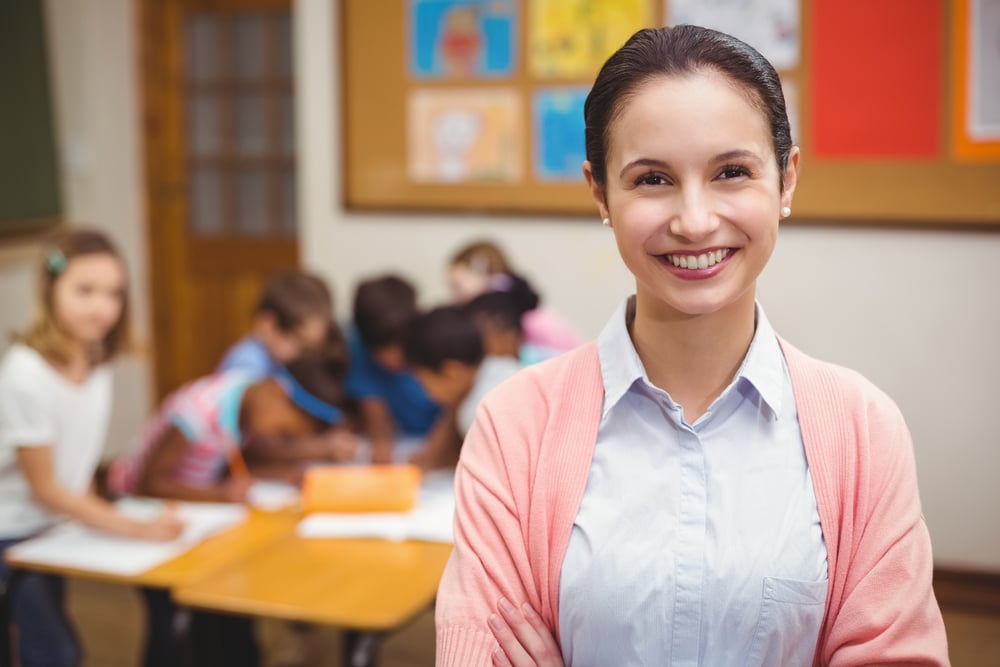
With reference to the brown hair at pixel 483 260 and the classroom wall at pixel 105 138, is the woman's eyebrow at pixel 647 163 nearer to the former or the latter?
the brown hair at pixel 483 260

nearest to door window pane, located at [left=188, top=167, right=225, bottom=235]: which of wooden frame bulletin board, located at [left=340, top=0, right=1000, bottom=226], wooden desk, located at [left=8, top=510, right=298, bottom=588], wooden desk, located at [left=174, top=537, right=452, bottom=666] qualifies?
wooden frame bulletin board, located at [left=340, top=0, right=1000, bottom=226]

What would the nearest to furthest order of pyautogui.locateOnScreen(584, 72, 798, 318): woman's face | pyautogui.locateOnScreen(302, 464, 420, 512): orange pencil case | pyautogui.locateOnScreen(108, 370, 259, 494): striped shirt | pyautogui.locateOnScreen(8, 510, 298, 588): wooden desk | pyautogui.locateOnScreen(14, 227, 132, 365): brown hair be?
pyautogui.locateOnScreen(584, 72, 798, 318): woman's face < pyautogui.locateOnScreen(8, 510, 298, 588): wooden desk < pyautogui.locateOnScreen(302, 464, 420, 512): orange pencil case < pyautogui.locateOnScreen(14, 227, 132, 365): brown hair < pyautogui.locateOnScreen(108, 370, 259, 494): striped shirt

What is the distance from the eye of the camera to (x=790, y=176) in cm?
106

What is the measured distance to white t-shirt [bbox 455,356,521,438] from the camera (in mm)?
2547

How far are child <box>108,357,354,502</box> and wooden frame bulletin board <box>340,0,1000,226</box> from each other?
1.19 m

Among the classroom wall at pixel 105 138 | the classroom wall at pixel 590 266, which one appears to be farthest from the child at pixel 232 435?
the classroom wall at pixel 105 138

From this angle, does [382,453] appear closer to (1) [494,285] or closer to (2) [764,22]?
(1) [494,285]

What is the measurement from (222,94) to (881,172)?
3027 mm

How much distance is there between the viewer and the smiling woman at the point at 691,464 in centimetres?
99

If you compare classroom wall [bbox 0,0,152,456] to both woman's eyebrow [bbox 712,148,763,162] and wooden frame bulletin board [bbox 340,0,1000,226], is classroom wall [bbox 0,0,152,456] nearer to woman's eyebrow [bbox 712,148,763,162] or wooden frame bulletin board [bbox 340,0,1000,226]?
wooden frame bulletin board [bbox 340,0,1000,226]

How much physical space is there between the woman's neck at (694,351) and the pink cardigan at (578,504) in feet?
0.20

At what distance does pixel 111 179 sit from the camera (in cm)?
470

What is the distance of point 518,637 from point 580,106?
2.80m

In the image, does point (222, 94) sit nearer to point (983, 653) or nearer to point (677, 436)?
point (983, 653)
